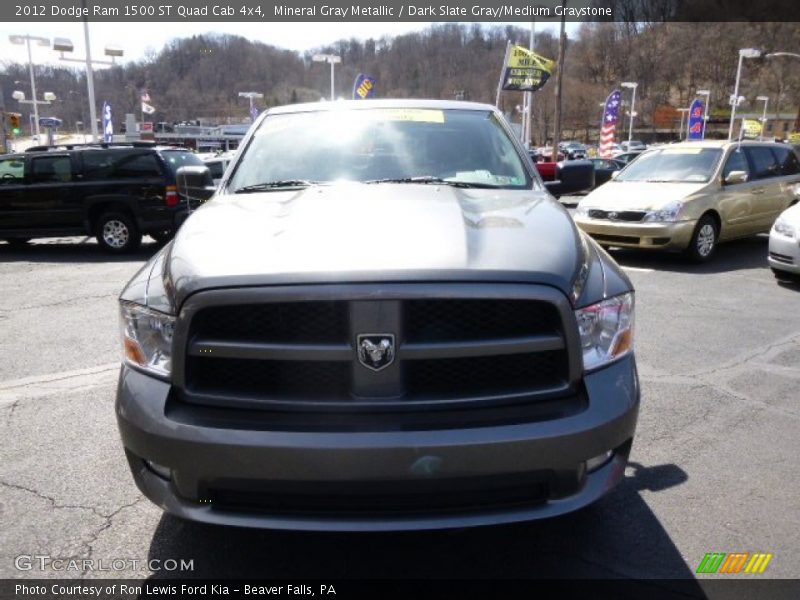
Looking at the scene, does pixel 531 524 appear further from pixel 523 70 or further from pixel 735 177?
pixel 523 70

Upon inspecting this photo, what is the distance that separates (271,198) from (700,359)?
3.93m

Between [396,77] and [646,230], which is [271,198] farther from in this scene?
[396,77]

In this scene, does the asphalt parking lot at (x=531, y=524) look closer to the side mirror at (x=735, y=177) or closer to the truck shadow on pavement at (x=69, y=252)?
the side mirror at (x=735, y=177)

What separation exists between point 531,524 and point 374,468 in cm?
113

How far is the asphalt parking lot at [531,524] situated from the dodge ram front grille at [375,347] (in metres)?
0.80

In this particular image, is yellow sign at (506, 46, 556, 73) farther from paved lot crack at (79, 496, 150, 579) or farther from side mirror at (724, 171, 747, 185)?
paved lot crack at (79, 496, 150, 579)

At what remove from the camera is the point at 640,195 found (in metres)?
9.78

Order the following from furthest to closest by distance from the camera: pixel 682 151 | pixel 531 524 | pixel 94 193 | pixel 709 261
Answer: pixel 94 193 < pixel 682 151 < pixel 709 261 < pixel 531 524

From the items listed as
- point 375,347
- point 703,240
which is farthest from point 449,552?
point 703,240

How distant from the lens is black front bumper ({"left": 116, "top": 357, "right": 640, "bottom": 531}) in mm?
2029

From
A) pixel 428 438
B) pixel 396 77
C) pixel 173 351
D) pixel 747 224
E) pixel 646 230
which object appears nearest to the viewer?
pixel 428 438

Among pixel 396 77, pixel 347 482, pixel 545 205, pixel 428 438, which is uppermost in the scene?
pixel 396 77

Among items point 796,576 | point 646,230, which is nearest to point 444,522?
point 796,576

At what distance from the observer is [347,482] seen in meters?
2.05
